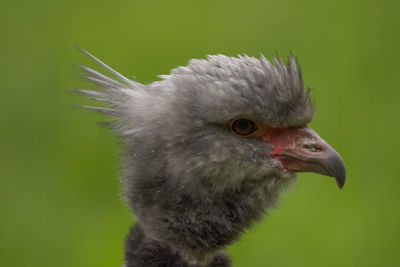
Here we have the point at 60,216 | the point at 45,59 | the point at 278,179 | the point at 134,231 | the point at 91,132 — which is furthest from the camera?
the point at 45,59

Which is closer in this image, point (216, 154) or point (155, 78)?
point (216, 154)

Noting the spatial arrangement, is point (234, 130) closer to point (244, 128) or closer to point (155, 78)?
point (244, 128)

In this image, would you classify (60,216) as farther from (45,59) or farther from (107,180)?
(45,59)

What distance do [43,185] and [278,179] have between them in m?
2.24

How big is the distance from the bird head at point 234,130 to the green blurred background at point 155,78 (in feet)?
4.14

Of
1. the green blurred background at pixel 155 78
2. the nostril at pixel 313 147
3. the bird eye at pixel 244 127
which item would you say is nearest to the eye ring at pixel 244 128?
the bird eye at pixel 244 127

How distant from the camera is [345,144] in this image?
4035 millimetres

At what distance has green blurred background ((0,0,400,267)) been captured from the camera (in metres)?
3.71

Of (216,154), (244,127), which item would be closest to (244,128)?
(244,127)

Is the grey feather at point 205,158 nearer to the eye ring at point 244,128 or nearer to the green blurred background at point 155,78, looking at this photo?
the eye ring at point 244,128

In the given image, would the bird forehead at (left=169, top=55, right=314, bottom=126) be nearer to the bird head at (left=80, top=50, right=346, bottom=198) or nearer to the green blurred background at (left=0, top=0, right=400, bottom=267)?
the bird head at (left=80, top=50, right=346, bottom=198)

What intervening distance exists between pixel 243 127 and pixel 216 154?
109 millimetres

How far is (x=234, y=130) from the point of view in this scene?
2002mm

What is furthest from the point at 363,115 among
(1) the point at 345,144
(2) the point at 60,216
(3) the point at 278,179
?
(3) the point at 278,179
